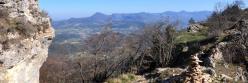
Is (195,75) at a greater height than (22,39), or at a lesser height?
greater

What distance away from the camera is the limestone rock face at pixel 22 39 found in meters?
22.4

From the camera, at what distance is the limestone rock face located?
22.4 meters

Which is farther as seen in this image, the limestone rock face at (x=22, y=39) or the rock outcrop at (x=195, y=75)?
the limestone rock face at (x=22, y=39)

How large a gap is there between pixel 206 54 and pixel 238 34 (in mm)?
2667

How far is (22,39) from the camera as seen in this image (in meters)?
23.6

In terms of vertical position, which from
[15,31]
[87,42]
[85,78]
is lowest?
[85,78]

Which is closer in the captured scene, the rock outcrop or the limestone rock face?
the rock outcrop

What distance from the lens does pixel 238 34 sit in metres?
31.1

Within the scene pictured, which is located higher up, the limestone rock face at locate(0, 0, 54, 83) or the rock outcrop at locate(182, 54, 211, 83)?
the rock outcrop at locate(182, 54, 211, 83)

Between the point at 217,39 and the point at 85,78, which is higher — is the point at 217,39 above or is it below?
above

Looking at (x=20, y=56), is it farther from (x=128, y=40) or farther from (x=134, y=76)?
(x=128, y=40)

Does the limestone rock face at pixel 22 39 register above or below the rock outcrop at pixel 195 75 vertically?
below

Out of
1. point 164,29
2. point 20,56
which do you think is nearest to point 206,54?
point 164,29

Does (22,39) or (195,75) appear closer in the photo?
(195,75)
